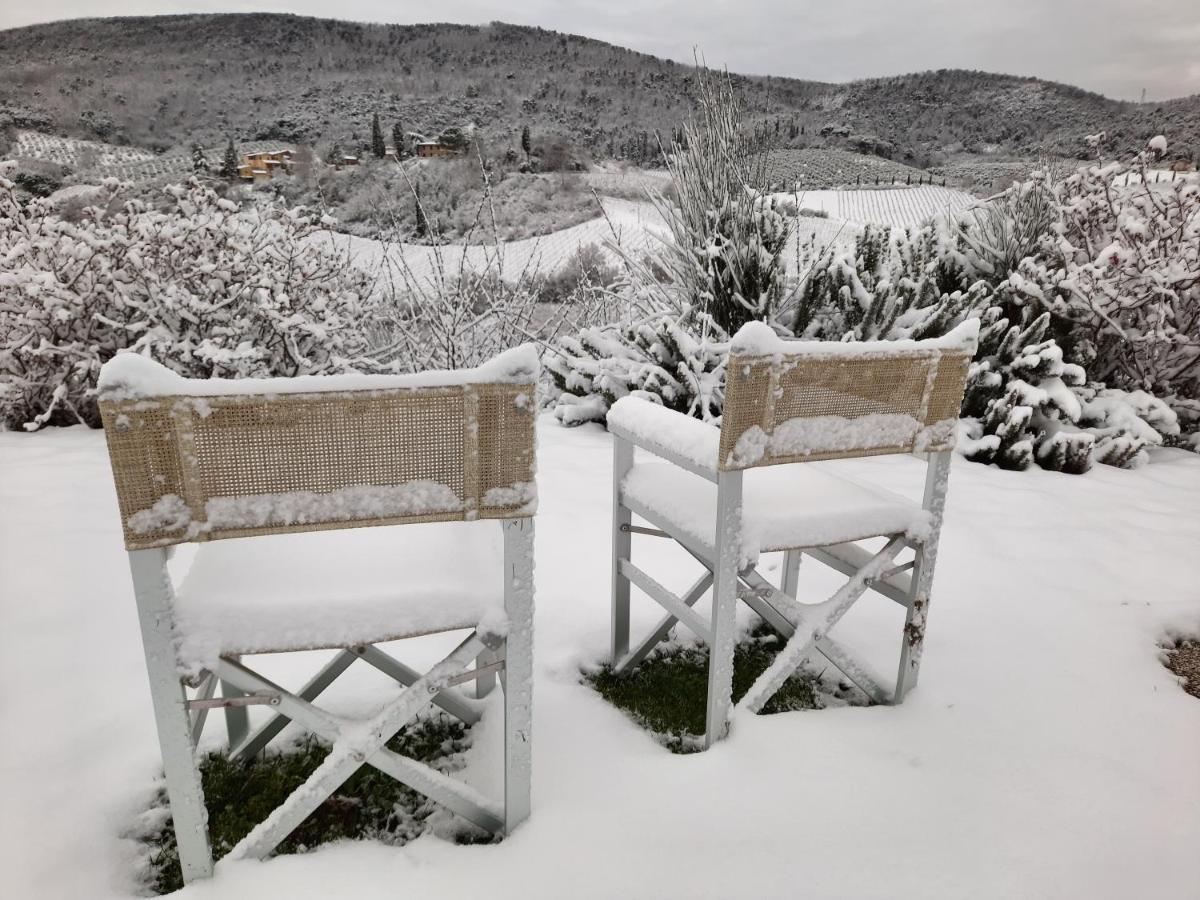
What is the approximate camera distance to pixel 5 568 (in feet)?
7.30

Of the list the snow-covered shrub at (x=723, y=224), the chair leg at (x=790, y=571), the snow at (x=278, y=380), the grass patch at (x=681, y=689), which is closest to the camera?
the snow at (x=278, y=380)

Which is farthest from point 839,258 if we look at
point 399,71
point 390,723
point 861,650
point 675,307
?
point 399,71

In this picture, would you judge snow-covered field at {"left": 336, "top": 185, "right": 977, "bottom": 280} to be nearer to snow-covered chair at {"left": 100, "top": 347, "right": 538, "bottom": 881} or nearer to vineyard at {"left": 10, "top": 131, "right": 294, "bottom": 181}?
vineyard at {"left": 10, "top": 131, "right": 294, "bottom": 181}

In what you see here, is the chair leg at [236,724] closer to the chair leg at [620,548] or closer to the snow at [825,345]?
the chair leg at [620,548]

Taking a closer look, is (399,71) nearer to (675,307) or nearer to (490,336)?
(490,336)

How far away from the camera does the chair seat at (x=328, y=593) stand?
1047mm

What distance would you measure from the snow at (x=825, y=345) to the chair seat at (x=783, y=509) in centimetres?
37

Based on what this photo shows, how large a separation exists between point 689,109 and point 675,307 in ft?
3.92

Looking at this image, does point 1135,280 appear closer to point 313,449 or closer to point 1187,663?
point 1187,663

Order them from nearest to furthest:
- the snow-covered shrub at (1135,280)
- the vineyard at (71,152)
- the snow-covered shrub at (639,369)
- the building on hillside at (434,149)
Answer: the snow-covered shrub at (639,369)
the snow-covered shrub at (1135,280)
the vineyard at (71,152)
the building on hillside at (434,149)

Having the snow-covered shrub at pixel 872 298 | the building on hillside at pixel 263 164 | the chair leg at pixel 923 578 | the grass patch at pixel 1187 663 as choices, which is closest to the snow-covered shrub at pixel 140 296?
the building on hillside at pixel 263 164

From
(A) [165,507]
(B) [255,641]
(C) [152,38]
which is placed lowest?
(B) [255,641]

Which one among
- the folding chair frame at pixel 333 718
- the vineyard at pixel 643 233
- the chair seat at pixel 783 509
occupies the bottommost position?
the folding chair frame at pixel 333 718

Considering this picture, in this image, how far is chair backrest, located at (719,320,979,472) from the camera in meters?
1.30
